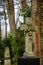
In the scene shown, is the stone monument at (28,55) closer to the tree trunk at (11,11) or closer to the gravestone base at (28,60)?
the gravestone base at (28,60)

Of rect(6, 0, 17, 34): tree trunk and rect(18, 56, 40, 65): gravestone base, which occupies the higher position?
rect(6, 0, 17, 34): tree trunk

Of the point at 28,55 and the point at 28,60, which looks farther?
the point at 28,55

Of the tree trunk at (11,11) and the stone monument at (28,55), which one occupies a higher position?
the tree trunk at (11,11)

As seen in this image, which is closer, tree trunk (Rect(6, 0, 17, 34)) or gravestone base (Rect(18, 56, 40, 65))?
gravestone base (Rect(18, 56, 40, 65))

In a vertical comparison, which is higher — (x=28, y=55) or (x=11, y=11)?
(x=11, y=11)

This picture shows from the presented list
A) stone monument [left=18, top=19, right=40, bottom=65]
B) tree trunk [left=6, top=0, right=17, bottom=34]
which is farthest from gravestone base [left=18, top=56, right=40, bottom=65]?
tree trunk [left=6, top=0, right=17, bottom=34]

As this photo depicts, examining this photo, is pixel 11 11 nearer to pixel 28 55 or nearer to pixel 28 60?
pixel 28 55

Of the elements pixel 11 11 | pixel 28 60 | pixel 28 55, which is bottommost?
pixel 28 60

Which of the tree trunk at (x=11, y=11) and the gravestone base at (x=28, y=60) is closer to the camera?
the gravestone base at (x=28, y=60)

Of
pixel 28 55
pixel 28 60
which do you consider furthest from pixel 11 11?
pixel 28 60

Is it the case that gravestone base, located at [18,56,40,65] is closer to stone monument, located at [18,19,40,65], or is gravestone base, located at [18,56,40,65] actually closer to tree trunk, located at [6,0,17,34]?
stone monument, located at [18,19,40,65]

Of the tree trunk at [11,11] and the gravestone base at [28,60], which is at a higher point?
the tree trunk at [11,11]

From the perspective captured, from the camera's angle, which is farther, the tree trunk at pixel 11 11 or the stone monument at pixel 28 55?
the tree trunk at pixel 11 11

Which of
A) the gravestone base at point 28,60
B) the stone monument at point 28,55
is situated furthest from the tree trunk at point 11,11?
the gravestone base at point 28,60
